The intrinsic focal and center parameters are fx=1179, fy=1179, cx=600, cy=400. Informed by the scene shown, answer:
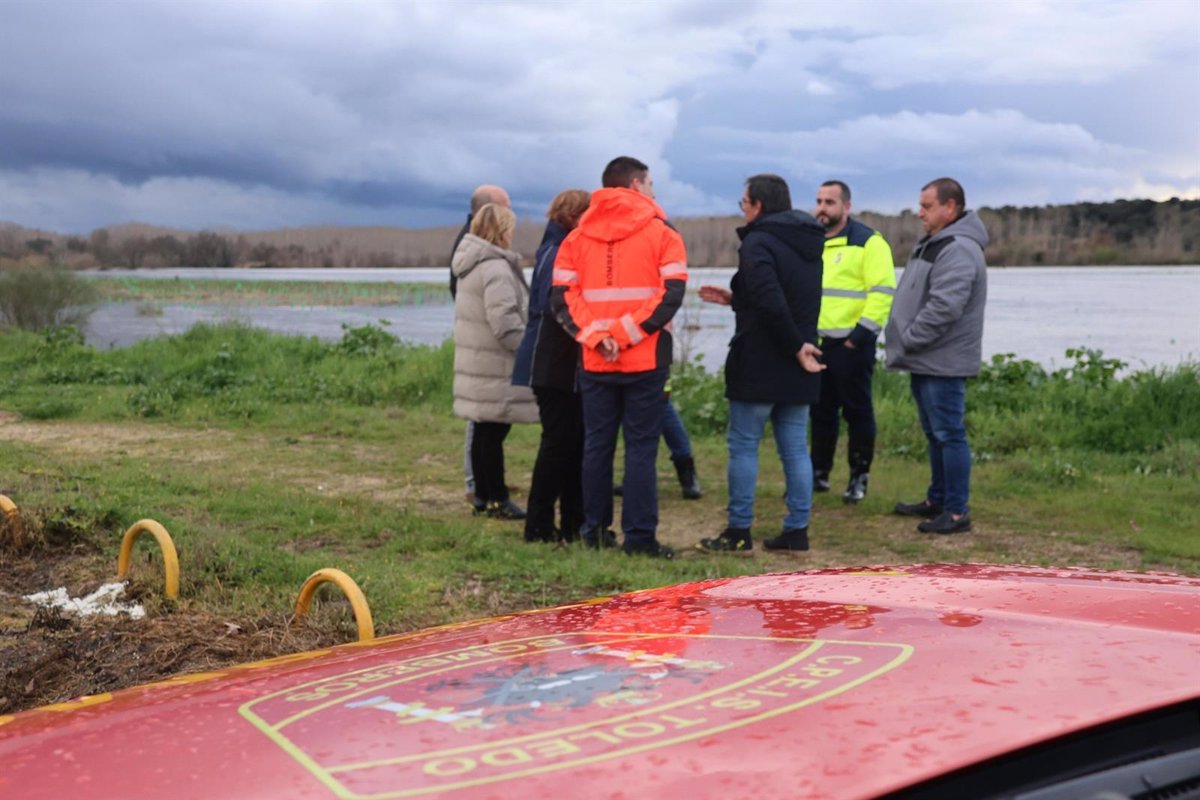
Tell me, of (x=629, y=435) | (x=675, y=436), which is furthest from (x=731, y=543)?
(x=675, y=436)

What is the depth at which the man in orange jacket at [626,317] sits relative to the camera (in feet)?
20.1

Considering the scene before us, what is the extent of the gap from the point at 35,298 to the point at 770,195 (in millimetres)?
20102

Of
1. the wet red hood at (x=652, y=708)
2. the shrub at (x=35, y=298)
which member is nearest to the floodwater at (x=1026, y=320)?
the shrub at (x=35, y=298)

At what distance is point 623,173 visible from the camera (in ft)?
20.8

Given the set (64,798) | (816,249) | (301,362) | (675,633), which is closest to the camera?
(64,798)

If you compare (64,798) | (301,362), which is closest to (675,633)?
(64,798)

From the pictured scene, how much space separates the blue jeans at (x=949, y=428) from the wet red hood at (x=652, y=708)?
5305 mm

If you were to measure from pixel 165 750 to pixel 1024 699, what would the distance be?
102 cm

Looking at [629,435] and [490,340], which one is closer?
[629,435]

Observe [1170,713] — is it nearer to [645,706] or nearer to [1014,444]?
[645,706]

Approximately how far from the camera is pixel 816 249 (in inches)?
257

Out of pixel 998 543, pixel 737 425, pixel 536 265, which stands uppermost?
pixel 536 265

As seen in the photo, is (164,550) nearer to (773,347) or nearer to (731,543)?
(731,543)

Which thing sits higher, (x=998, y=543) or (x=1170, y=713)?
(x=1170, y=713)
